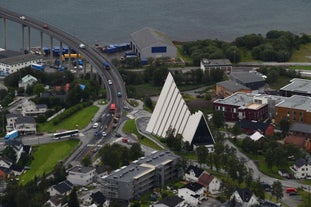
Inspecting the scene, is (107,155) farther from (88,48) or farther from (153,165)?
(88,48)

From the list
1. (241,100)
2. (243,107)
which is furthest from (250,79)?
(243,107)

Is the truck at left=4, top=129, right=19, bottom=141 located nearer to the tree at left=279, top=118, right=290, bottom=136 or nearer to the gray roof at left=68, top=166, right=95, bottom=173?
the gray roof at left=68, top=166, right=95, bottom=173

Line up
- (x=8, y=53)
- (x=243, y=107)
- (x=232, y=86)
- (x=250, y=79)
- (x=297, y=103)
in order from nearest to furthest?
(x=297, y=103) → (x=243, y=107) → (x=232, y=86) → (x=250, y=79) → (x=8, y=53)

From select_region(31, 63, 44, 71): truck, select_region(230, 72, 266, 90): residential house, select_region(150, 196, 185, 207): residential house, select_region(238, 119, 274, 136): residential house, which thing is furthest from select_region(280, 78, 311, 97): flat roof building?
select_region(31, 63, 44, 71): truck

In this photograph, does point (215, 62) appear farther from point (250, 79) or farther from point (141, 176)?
point (141, 176)

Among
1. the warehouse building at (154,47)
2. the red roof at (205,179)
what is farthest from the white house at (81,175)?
the warehouse building at (154,47)

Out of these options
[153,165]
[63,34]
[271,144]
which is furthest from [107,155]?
[63,34]
